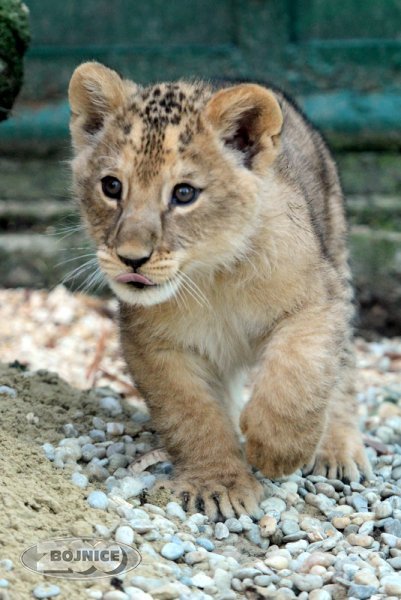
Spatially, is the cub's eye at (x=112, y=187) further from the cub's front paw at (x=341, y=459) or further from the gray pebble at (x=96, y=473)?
the cub's front paw at (x=341, y=459)

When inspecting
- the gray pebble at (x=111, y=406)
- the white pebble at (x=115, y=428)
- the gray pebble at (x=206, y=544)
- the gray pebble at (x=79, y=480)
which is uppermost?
the gray pebble at (x=79, y=480)

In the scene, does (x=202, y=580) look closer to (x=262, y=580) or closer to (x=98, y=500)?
(x=262, y=580)

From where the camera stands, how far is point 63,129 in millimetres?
9305

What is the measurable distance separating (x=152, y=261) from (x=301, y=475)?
1.56 metres

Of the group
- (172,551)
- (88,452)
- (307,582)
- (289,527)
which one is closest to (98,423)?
(88,452)

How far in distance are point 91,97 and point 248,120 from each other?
0.81 meters

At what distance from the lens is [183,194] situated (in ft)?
15.4

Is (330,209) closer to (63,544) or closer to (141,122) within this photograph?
(141,122)

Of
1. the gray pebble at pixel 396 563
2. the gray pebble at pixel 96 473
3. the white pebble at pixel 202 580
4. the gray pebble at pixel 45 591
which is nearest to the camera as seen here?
the gray pebble at pixel 45 591

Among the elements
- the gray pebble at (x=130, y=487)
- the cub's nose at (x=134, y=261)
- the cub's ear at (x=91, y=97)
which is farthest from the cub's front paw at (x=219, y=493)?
the cub's ear at (x=91, y=97)

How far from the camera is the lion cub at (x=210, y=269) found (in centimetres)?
467

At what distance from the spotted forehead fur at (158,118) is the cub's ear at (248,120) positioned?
11cm

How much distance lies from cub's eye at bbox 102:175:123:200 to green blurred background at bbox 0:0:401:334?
14.3 ft

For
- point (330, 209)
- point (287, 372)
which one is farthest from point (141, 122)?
point (330, 209)
